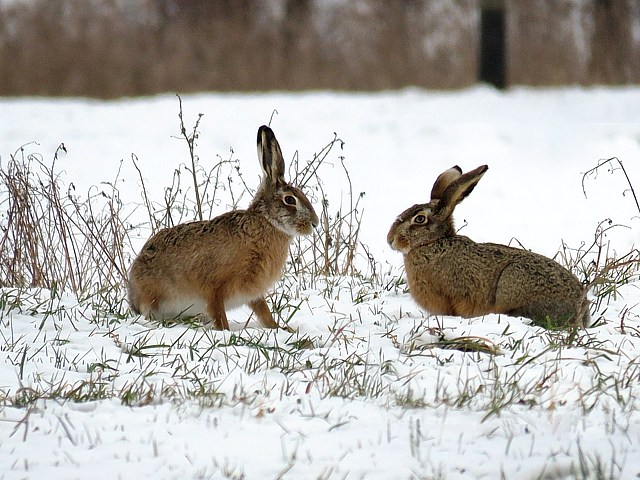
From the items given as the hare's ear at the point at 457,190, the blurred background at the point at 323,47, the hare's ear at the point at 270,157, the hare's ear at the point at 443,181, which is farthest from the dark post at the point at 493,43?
the hare's ear at the point at 270,157

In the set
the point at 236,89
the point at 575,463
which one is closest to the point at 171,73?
the point at 236,89

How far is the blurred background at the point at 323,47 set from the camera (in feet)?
56.2

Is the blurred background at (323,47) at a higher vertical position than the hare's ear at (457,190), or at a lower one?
higher

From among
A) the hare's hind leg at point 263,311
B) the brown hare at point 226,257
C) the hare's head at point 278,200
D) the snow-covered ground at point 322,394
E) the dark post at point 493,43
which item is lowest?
the snow-covered ground at point 322,394

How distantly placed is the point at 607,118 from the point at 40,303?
1110cm

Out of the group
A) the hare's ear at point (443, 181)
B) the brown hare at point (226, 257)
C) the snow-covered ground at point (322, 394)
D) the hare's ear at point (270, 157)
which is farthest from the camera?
the hare's ear at point (443, 181)

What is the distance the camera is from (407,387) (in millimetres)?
4211

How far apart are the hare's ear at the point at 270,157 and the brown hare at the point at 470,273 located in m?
0.77

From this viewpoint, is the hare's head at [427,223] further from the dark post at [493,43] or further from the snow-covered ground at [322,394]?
the dark post at [493,43]

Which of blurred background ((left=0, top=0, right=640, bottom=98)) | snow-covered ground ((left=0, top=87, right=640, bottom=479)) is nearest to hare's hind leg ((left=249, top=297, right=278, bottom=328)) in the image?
snow-covered ground ((left=0, top=87, right=640, bottom=479))

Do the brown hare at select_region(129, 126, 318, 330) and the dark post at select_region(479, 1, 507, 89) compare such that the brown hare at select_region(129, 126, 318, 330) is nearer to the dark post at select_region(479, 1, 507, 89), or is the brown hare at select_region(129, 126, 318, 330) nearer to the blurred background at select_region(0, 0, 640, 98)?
the blurred background at select_region(0, 0, 640, 98)

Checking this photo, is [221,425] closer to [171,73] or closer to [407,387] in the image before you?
[407,387]

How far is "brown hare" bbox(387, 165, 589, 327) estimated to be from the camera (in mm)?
5203

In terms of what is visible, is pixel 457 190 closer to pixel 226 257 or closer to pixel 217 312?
pixel 226 257
